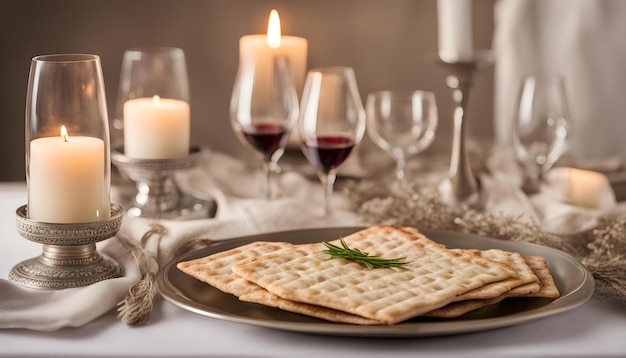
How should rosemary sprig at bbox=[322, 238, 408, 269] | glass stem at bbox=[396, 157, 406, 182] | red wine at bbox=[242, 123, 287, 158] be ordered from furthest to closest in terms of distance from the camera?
glass stem at bbox=[396, 157, 406, 182] < red wine at bbox=[242, 123, 287, 158] < rosemary sprig at bbox=[322, 238, 408, 269]

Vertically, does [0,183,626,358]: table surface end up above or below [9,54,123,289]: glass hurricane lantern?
below

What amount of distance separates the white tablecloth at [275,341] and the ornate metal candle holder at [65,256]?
101 mm

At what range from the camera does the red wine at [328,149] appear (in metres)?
1.35

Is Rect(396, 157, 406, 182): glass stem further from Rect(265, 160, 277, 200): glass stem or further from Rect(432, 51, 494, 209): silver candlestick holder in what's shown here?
Rect(265, 160, 277, 200): glass stem

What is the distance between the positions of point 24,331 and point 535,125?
0.97 m

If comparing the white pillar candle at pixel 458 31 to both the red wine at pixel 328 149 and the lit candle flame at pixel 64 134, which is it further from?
the lit candle flame at pixel 64 134

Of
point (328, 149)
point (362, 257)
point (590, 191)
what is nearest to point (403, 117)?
point (328, 149)

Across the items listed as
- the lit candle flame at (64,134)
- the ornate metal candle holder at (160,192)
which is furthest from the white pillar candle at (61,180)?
the ornate metal candle holder at (160,192)

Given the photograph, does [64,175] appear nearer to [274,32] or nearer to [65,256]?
[65,256]

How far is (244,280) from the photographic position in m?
0.94

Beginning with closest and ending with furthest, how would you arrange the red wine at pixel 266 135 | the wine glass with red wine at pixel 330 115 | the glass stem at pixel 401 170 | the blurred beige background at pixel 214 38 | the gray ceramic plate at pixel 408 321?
1. the gray ceramic plate at pixel 408 321
2. the wine glass with red wine at pixel 330 115
3. the red wine at pixel 266 135
4. the glass stem at pixel 401 170
5. the blurred beige background at pixel 214 38

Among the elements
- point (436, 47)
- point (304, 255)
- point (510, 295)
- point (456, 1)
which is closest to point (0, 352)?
point (304, 255)

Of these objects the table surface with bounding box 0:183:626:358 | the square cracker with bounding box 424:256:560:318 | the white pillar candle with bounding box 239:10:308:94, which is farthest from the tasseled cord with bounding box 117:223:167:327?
the white pillar candle with bounding box 239:10:308:94

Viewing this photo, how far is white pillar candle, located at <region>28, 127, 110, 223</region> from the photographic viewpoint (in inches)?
41.0
